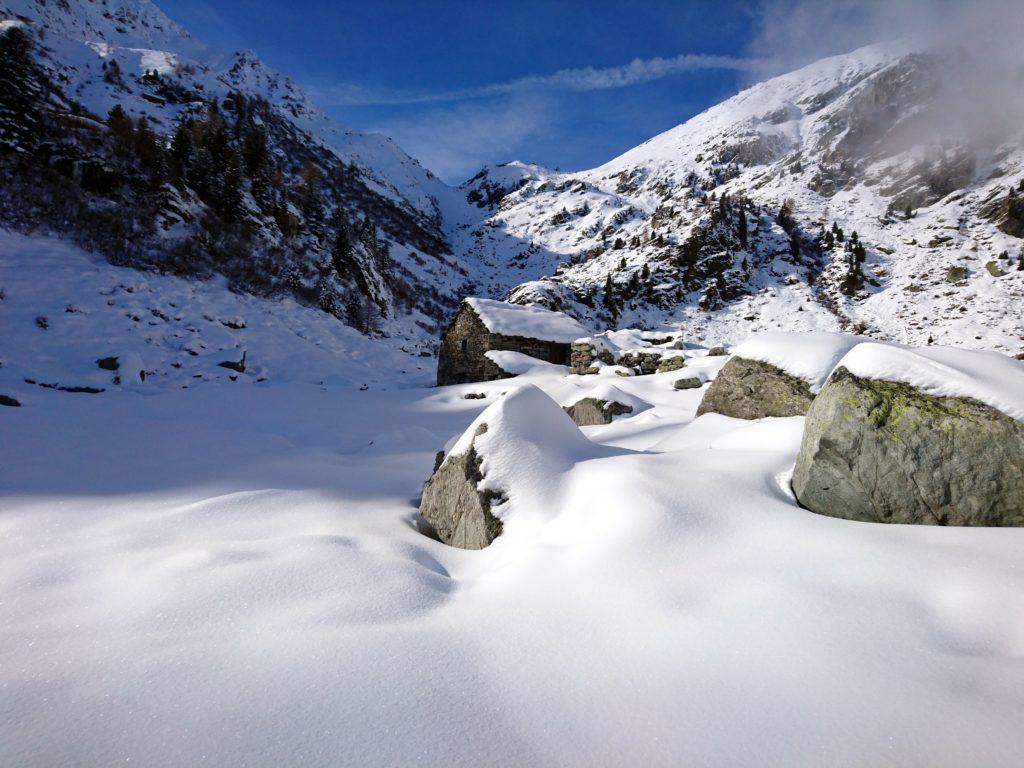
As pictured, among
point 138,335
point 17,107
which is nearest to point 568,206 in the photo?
point 17,107

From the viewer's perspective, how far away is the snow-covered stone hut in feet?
38.6

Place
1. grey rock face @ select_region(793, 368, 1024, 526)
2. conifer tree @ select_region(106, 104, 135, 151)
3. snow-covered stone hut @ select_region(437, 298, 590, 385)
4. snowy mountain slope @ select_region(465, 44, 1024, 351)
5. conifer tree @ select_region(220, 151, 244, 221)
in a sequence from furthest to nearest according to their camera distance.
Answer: snowy mountain slope @ select_region(465, 44, 1024, 351), conifer tree @ select_region(220, 151, 244, 221), conifer tree @ select_region(106, 104, 135, 151), snow-covered stone hut @ select_region(437, 298, 590, 385), grey rock face @ select_region(793, 368, 1024, 526)

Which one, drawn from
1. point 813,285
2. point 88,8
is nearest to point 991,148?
point 813,285

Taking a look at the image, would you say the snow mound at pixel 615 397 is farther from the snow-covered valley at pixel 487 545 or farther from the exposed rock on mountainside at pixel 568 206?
the exposed rock on mountainside at pixel 568 206

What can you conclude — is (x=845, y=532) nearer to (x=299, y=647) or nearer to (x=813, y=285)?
(x=299, y=647)

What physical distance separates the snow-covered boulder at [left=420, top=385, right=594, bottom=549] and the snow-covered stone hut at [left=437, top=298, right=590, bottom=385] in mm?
7532

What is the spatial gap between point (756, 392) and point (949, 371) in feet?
7.70

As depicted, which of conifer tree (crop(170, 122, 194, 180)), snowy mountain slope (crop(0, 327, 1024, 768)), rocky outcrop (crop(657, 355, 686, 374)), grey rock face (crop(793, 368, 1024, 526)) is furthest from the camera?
conifer tree (crop(170, 122, 194, 180))

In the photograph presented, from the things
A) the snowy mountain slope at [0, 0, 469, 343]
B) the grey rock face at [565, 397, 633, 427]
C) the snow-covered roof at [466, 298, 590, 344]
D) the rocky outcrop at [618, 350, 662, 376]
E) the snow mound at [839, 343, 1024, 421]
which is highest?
the snowy mountain slope at [0, 0, 469, 343]

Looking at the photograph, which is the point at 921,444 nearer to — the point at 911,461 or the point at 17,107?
the point at 911,461

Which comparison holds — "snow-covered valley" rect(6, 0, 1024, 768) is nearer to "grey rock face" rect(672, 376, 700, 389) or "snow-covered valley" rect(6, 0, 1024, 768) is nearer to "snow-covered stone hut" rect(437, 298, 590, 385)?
"grey rock face" rect(672, 376, 700, 389)

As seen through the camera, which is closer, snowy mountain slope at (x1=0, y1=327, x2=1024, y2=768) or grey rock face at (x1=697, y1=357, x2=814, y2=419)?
snowy mountain slope at (x1=0, y1=327, x2=1024, y2=768)

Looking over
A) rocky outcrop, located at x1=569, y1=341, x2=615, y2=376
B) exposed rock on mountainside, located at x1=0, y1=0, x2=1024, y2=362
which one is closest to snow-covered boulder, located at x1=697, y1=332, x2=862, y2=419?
rocky outcrop, located at x1=569, y1=341, x2=615, y2=376

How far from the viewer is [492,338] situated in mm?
11781
